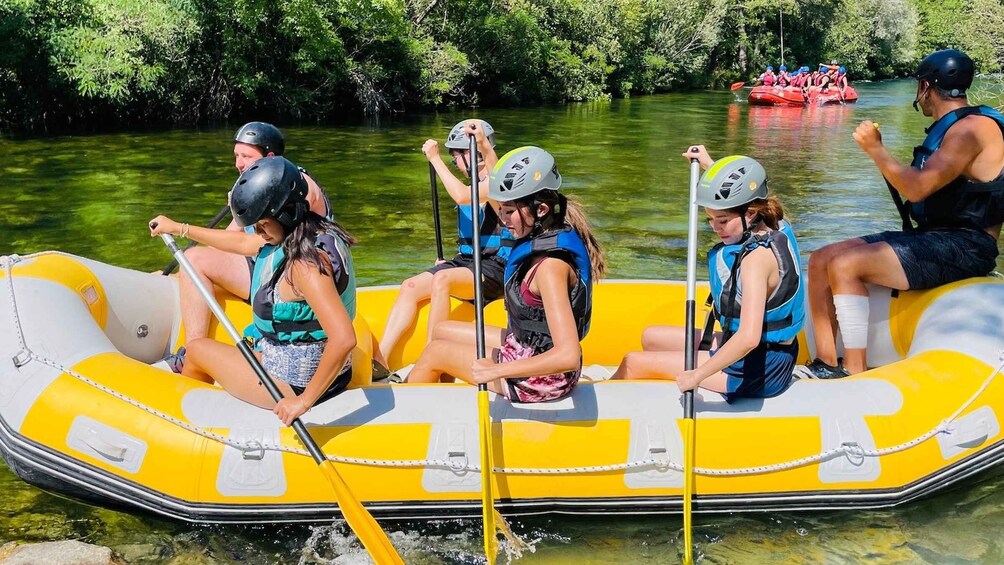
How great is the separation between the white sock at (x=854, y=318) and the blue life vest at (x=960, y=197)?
48 centimetres

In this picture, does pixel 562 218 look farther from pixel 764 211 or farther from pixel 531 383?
pixel 764 211

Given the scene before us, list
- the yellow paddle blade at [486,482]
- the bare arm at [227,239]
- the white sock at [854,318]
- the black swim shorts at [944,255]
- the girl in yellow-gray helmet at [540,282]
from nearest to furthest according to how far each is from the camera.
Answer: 1. the girl in yellow-gray helmet at [540,282]
2. the yellow paddle blade at [486,482]
3. the bare arm at [227,239]
4. the black swim shorts at [944,255]
5. the white sock at [854,318]

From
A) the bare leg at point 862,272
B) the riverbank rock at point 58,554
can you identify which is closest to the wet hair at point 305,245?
the riverbank rock at point 58,554

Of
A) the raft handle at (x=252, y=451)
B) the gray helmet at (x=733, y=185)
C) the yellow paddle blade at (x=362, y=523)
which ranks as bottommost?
the yellow paddle blade at (x=362, y=523)

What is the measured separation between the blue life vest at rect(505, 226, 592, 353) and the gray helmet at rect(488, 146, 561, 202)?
180 millimetres

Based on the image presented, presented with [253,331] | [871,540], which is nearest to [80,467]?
[253,331]

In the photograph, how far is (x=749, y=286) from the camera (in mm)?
3387

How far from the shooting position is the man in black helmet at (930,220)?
398cm

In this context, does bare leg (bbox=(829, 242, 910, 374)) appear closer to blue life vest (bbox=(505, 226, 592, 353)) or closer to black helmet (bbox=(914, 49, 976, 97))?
black helmet (bbox=(914, 49, 976, 97))

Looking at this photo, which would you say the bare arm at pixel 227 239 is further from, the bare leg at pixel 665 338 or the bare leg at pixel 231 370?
the bare leg at pixel 665 338

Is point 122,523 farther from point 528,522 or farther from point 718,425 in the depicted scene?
point 718,425

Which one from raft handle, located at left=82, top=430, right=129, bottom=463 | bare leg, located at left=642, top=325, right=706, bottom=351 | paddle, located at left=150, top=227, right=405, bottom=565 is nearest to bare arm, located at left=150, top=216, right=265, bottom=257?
paddle, located at left=150, top=227, right=405, bottom=565

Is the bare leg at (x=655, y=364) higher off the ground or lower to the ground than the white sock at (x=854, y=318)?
lower

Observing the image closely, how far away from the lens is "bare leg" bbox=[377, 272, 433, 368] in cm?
484
